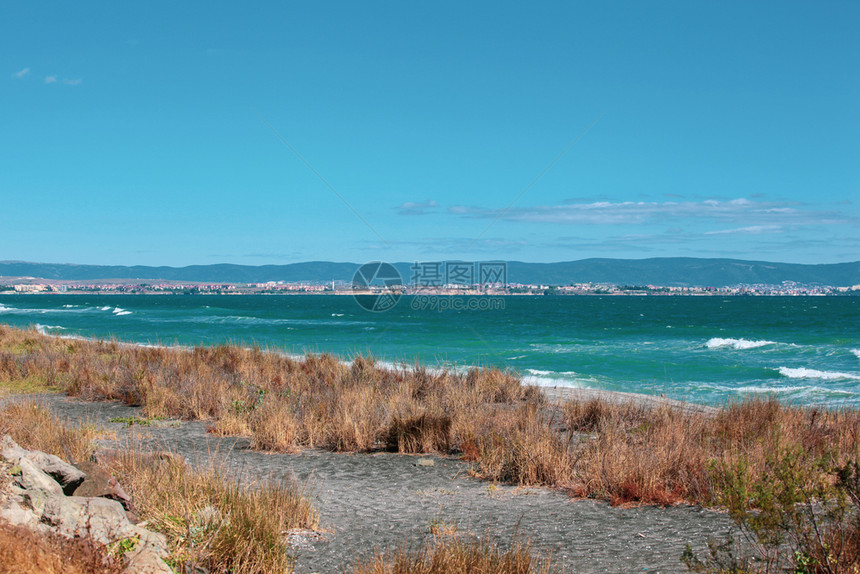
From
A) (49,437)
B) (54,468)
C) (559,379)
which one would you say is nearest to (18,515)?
(54,468)

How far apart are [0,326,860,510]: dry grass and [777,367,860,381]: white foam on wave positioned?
1262 centimetres

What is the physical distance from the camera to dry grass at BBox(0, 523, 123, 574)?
118 inches

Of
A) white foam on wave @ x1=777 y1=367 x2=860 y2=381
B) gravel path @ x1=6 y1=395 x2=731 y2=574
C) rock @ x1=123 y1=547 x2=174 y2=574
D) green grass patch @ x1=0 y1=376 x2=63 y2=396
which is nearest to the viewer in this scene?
rock @ x1=123 y1=547 x2=174 y2=574

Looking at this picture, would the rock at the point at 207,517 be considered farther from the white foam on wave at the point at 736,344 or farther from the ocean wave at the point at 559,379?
the white foam on wave at the point at 736,344

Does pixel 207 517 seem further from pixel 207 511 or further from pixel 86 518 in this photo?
pixel 86 518

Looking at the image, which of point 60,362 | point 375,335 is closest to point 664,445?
point 60,362

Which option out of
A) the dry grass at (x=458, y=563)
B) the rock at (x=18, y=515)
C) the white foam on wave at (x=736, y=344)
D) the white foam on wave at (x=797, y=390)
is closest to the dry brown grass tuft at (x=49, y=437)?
the rock at (x=18, y=515)

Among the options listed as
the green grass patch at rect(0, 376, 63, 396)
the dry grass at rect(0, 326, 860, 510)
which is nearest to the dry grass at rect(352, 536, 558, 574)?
the dry grass at rect(0, 326, 860, 510)

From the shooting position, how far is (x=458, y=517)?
572 cm

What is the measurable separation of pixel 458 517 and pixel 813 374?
19900 mm

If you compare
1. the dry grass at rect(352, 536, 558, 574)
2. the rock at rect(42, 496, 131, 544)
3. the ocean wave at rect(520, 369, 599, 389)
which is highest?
the rock at rect(42, 496, 131, 544)

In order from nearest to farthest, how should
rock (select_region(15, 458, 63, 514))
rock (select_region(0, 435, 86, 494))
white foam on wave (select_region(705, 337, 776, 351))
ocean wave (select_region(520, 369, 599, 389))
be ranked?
rock (select_region(15, 458, 63, 514)) < rock (select_region(0, 435, 86, 494)) < ocean wave (select_region(520, 369, 599, 389)) < white foam on wave (select_region(705, 337, 776, 351))

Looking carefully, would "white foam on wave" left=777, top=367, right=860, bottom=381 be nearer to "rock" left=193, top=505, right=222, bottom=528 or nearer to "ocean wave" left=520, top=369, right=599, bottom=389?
"ocean wave" left=520, top=369, right=599, bottom=389

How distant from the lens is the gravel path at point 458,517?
4832mm
